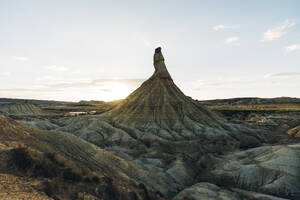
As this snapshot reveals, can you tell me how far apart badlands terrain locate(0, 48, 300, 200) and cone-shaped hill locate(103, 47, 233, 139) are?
30 centimetres

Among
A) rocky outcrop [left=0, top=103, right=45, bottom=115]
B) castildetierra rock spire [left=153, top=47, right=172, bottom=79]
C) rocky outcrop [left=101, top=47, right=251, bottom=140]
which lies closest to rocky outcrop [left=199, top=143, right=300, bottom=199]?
rocky outcrop [left=101, top=47, right=251, bottom=140]

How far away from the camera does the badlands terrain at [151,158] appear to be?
14.5m

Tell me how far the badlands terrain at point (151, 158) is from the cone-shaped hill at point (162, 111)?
0.30 metres

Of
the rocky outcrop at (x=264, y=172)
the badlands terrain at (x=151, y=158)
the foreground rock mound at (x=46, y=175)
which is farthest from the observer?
the rocky outcrop at (x=264, y=172)

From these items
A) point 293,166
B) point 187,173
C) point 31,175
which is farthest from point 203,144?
point 31,175

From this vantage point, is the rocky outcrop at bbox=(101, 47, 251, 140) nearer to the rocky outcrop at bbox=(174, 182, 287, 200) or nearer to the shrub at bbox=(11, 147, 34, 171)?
the rocky outcrop at bbox=(174, 182, 287, 200)

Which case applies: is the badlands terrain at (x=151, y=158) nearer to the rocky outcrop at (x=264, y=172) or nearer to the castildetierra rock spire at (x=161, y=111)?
the rocky outcrop at (x=264, y=172)

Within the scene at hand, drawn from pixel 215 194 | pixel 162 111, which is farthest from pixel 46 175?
pixel 162 111

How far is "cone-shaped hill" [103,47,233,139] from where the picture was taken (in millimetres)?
57219

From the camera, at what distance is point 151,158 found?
34812mm

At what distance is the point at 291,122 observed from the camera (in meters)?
83.4

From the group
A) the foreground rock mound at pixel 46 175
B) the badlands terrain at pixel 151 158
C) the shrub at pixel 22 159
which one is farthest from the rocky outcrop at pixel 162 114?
the shrub at pixel 22 159

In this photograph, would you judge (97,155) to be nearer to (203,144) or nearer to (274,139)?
(203,144)

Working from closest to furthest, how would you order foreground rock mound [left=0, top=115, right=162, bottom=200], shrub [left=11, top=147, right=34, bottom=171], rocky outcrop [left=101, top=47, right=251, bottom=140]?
foreground rock mound [left=0, top=115, right=162, bottom=200], shrub [left=11, top=147, right=34, bottom=171], rocky outcrop [left=101, top=47, right=251, bottom=140]
